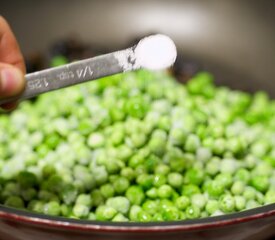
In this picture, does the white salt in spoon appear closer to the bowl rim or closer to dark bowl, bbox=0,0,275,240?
the bowl rim

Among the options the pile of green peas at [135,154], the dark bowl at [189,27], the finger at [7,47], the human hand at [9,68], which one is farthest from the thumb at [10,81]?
the dark bowl at [189,27]

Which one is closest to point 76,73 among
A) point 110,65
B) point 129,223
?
point 110,65

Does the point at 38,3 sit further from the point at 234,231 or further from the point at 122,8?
the point at 234,231

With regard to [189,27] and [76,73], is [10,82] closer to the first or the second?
[76,73]

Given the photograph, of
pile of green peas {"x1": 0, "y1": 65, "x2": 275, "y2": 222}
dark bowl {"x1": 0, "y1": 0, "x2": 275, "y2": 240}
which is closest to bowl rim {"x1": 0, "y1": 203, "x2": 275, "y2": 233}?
pile of green peas {"x1": 0, "y1": 65, "x2": 275, "y2": 222}

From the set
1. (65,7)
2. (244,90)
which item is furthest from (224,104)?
(65,7)

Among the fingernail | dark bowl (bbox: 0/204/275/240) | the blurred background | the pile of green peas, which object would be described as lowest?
dark bowl (bbox: 0/204/275/240)
